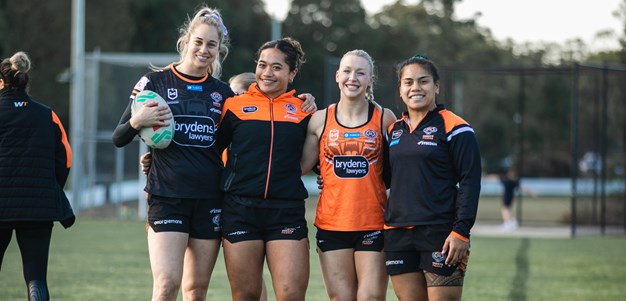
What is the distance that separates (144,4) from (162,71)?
4361cm

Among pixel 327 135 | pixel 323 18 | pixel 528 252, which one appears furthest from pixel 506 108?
pixel 327 135

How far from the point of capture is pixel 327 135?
6109 mm

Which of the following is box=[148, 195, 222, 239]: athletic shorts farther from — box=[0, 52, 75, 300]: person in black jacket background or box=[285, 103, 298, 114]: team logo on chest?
box=[0, 52, 75, 300]: person in black jacket background

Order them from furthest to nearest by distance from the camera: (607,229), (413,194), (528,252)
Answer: (607,229) < (528,252) < (413,194)

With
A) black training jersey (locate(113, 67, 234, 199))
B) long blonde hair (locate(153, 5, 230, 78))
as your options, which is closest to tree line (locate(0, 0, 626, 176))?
long blonde hair (locate(153, 5, 230, 78))

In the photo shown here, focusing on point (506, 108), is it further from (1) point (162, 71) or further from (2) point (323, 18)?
(1) point (162, 71)

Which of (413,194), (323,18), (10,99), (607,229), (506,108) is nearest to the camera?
(413,194)

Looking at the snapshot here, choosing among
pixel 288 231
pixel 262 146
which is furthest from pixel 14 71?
pixel 288 231

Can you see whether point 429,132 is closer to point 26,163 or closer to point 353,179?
point 353,179

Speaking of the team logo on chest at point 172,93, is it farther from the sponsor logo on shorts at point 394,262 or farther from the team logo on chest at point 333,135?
the sponsor logo on shorts at point 394,262

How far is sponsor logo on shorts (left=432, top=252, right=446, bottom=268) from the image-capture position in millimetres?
5688

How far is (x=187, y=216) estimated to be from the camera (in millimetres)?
5930

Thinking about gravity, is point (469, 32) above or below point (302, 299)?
above

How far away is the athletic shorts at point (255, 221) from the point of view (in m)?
5.95
